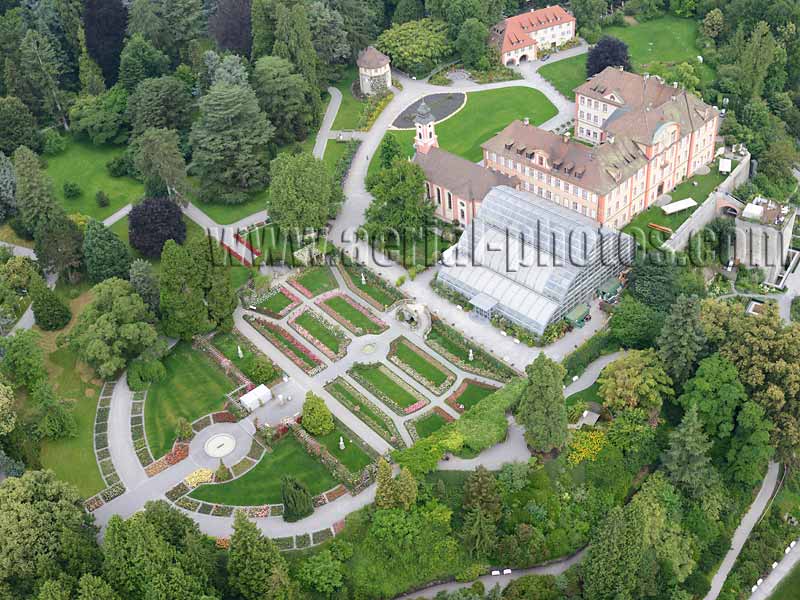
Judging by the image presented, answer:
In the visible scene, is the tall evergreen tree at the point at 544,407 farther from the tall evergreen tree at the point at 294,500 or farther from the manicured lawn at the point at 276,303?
the manicured lawn at the point at 276,303

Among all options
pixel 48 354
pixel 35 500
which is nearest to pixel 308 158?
pixel 48 354

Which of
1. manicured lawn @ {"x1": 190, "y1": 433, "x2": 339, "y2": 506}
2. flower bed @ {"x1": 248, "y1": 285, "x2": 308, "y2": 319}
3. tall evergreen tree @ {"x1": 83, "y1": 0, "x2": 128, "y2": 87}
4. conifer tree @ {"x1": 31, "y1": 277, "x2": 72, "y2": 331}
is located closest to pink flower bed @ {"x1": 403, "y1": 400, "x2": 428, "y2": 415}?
manicured lawn @ {"x1": 190, "y1": 433, "x2": 339, "y2": 506}

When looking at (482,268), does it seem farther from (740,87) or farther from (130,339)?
(740,87)

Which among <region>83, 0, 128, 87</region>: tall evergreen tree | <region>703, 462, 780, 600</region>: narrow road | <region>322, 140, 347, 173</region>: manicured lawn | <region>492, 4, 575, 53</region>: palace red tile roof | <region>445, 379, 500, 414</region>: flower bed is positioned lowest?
<region>703, 462, 780, 600</region>: narrow road

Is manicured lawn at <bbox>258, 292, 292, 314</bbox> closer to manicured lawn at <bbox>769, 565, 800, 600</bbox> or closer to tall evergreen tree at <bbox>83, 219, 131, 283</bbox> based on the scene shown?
tall evergreen tree at <bbox>83, 219, 131, 283</bbox>

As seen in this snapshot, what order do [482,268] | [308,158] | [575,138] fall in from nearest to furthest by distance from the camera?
[482,268] < [308,158] < [575,138]

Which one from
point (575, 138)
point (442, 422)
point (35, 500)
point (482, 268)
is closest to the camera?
point (35, 500)
